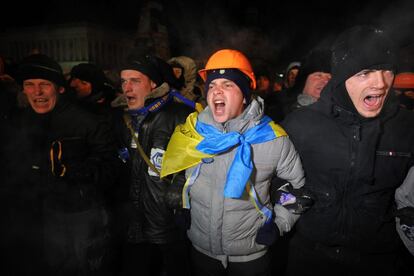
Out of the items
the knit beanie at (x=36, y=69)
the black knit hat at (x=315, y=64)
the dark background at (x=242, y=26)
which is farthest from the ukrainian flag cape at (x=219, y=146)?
the dark background at (x=242, y=26)

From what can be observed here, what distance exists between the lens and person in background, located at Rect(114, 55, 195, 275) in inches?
115

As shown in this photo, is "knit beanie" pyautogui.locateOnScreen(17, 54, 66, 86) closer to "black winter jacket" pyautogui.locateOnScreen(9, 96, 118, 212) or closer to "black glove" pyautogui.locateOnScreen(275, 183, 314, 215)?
"black winter jacket" pyautogui.locateOnScreen(9, 96, 118, 212)

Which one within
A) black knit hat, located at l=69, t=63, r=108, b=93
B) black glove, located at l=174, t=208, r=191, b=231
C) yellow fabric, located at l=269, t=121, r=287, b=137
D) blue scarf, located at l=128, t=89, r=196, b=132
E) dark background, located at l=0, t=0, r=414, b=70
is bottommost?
black glove, located at l=174, t=208, r=191, b=231

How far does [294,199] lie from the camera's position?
7.10ft

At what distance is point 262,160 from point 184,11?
18.6 metres

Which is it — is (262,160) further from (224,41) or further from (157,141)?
(224,41)

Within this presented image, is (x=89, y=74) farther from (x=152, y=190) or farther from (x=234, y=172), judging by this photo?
(x=234, y=172)

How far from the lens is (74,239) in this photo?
2924 mm

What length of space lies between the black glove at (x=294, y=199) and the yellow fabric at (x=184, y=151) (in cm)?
68

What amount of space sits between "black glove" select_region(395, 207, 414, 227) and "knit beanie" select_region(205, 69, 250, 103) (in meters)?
1.41

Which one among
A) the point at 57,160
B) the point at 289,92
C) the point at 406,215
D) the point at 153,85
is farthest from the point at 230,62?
the point at 289,92

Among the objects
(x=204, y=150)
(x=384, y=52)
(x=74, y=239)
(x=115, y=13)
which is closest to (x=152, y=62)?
(x=204, y=150)

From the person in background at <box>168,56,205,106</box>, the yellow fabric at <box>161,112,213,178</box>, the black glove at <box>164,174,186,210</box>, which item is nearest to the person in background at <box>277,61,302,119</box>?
the person in background at <box>168,56,205,106</box>

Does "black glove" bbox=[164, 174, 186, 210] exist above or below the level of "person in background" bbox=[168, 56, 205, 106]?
below
